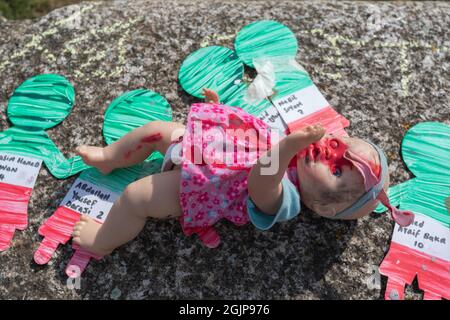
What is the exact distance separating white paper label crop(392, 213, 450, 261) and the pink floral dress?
0.58m

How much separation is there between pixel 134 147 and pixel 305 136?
65cm

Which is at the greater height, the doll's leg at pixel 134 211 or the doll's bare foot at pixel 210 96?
the doll's bare foot at pixel 210 96

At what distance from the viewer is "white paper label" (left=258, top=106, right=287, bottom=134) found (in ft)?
6.05

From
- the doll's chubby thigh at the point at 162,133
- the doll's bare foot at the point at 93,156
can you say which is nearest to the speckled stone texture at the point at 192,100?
the doll's bare foot at the point at 93,156

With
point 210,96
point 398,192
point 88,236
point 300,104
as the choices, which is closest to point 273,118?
point 300,104

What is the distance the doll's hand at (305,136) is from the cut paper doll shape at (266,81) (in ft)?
1.85

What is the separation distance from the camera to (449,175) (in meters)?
1.79

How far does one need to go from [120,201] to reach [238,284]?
49 centimetres

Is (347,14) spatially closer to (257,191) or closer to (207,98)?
(207,98)

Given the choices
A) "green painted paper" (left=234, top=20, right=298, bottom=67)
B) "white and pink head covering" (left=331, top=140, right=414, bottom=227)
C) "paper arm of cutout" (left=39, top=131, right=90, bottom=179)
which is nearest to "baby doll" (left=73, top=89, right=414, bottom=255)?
"white and pink head covering" (left=331, top=140, right=414, bottom=227)

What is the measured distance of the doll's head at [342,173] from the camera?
1.39 m

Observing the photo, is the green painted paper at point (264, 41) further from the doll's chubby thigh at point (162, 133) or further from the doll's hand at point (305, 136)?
the doll's hand at point (305, 136)

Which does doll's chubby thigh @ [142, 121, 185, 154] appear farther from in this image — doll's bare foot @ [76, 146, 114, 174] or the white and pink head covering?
the white and pink head covering

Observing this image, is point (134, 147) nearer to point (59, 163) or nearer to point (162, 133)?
point (162, 133)
